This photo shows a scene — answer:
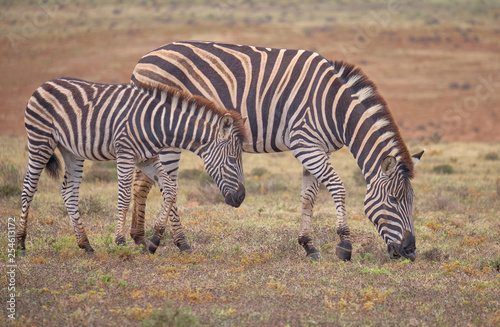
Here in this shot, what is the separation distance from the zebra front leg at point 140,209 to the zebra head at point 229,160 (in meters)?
1.72

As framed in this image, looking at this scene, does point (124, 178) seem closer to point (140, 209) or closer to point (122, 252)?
point (122, 252)

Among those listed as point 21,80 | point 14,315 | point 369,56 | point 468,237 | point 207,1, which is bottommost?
point 14,315

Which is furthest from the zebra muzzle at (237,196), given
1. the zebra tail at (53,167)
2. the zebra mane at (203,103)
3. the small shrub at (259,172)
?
the small shrub at (259,172)

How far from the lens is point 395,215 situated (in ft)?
21.3

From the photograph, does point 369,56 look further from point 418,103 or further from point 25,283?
Answer: point 25,283

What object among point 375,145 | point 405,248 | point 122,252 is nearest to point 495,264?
point 405,248

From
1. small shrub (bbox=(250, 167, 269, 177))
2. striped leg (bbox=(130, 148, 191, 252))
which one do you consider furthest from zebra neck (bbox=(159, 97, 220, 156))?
small shrub (bbox=(250, 167, 269, 177))

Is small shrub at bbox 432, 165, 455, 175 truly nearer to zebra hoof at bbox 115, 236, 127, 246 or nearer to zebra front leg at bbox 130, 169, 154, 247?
zebra front leg at bbox 130, 169, 154, 247

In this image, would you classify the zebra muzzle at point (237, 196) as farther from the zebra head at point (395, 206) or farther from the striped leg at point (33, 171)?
the striped leg at point (33, 171)

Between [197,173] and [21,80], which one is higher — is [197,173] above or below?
below

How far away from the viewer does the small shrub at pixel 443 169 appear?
1426cm

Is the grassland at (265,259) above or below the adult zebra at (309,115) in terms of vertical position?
below

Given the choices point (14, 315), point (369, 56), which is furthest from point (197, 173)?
point (369, 56)

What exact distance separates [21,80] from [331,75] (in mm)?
28747
